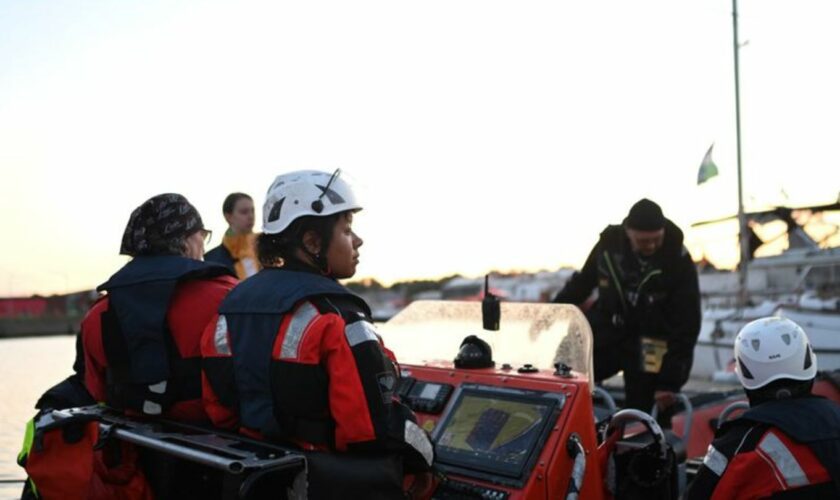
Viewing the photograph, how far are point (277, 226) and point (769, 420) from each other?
1596mm

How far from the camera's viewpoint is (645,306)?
4918mm

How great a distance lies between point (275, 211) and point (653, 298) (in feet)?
9.73

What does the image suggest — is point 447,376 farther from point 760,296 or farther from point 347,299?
point 760,296

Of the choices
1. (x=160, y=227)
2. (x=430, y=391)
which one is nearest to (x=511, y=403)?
(x=430, y=391)

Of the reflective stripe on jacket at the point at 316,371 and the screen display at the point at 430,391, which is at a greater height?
the reflective stripe on jacket at the point at 316,371

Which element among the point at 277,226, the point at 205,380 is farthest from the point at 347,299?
the point at 205,380

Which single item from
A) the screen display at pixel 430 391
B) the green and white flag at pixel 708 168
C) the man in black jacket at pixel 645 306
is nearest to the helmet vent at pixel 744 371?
the screen display at pixel 430 391

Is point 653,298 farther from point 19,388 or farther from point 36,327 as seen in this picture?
point 36,327

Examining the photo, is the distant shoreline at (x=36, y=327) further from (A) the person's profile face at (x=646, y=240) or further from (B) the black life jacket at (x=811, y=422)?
(B) the black life jacket at (x=811, y=422)

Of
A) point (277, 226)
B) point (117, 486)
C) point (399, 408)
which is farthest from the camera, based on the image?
point (117, 486)

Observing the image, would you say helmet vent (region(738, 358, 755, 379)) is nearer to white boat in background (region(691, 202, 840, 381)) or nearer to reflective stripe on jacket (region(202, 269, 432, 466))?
reflective stripe on jacket (region(202, 269, 432, 466))

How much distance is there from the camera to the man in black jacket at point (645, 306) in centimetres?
477

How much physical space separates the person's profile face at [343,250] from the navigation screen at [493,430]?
852mm

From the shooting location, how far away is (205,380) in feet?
8.30
